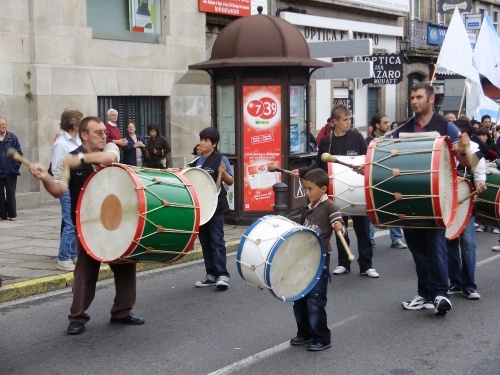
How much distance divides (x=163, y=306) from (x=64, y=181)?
6.34ft

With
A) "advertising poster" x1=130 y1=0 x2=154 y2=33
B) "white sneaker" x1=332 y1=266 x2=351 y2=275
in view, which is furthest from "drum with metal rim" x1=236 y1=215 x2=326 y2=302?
"advertising poster" x1=130 y1=0 x2=154 y2=33

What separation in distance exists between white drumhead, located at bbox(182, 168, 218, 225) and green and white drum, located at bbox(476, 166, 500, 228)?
9.00 ft

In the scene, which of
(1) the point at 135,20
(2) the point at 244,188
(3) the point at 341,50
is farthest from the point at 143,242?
(1) the point at 135,20

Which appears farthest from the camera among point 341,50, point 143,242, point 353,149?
point 341,50

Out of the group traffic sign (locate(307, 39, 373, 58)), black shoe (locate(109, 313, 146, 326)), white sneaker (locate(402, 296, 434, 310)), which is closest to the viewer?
black shoe (locate(109, 313, 146, 326))

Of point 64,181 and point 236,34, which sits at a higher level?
point 236,34

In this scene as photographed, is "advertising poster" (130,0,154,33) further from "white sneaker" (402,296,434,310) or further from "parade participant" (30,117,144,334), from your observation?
"white sneaker" (402,296,434,310)

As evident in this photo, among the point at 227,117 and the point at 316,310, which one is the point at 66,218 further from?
the point at 227,117

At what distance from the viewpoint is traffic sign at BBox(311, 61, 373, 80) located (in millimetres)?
14805

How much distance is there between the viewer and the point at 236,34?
1348cm

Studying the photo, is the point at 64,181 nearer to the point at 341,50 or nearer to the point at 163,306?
the point at 163,306

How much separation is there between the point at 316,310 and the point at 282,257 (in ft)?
1.83

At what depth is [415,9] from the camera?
106 feet

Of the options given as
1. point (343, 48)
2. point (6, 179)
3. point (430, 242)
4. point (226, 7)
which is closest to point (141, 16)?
point (226, 7)
